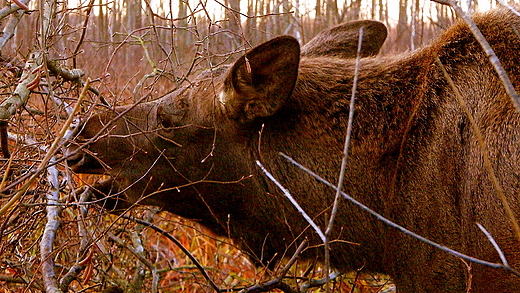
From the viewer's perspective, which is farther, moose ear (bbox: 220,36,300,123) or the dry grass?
the dry grass

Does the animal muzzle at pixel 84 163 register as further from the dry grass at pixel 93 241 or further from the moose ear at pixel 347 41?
the moose ear at pixel 347 41

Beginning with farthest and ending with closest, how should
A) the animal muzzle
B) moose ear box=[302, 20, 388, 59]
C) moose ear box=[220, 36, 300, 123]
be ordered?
moose ear box=[302, 20, 388, 59], the animal muzzle, moose ear box=[220, 36, 300, 123]

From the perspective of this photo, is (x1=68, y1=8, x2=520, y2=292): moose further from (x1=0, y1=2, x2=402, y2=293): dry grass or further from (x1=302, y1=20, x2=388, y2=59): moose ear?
(x1=0, y1=2, x2=402, y2=293): dry grass

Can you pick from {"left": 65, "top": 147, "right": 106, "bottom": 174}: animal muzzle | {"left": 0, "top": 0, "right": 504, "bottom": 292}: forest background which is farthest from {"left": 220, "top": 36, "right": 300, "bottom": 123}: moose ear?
{"left": 65, "top": 147, "right": 106, "bottom": 174}: animal muzzle

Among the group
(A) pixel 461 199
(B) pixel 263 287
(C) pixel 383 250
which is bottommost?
(B) pixel 263 287

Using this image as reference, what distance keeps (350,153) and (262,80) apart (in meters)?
0.62

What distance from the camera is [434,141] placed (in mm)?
3430

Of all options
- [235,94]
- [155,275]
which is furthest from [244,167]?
[155,275]

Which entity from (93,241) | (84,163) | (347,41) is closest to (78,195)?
(84,163)

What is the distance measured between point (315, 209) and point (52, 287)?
4.80 ft

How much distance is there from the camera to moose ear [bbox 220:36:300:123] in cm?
344

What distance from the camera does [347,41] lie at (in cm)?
460

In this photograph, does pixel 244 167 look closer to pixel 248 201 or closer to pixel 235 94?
pixel 248 201

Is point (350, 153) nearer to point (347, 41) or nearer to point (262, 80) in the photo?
point (262, 80)
